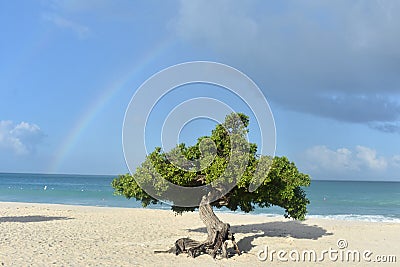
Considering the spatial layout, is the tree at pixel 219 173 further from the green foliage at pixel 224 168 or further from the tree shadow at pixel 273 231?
the tree shadow at pixel 273 231

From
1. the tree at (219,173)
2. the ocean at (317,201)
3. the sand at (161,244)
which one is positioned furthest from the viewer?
the ocean at (317,201)

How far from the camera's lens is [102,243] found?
16969mm

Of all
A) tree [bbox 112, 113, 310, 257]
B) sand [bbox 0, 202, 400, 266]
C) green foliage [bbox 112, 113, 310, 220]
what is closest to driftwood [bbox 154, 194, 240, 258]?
tree [bbox 112, 113, 310, 257]

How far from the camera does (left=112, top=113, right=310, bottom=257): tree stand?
561 inches

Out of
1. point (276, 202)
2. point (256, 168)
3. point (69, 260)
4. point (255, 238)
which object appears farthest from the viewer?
point (255, 238)

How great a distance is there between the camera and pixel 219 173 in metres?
14.1

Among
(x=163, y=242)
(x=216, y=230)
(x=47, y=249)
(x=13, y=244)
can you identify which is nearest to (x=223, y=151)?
(x=216, y=230)

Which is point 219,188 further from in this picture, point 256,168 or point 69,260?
point 69,260

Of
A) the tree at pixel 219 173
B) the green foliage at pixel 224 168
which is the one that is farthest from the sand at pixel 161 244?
the green foliage at pixel 224 168

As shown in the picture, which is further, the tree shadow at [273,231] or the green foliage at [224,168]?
the tree shadow at [273,231]

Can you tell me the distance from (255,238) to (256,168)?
242 inches

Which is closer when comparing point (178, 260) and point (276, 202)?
point (178, 260)

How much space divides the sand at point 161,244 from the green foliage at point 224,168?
2169 mm

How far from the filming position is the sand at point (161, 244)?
13898mm
